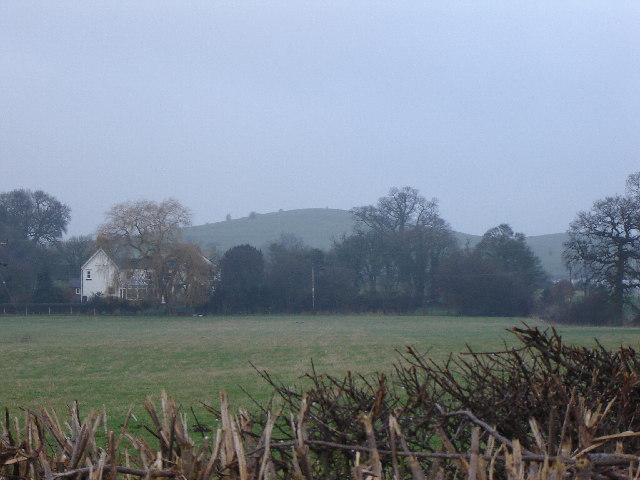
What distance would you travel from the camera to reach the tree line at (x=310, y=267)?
6900 cm

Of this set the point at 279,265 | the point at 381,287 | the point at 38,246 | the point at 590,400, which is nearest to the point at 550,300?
the point at 381,287

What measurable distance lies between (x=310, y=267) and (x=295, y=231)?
5888 centimetres

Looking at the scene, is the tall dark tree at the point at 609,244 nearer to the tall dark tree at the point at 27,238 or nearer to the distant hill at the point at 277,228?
the tall dark tree at the point at 27,238

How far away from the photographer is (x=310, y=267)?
77625 mm

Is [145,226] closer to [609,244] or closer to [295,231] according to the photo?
[609,244]

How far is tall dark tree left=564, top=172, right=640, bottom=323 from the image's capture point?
49656 millimetres

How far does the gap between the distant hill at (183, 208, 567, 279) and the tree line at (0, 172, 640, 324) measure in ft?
122

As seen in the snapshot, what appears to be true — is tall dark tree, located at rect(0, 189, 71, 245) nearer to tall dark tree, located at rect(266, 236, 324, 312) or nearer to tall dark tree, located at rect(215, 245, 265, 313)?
tall dark tree, located at rect(215, 245, 265, 313)

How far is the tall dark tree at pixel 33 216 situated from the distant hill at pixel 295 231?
3736 cm

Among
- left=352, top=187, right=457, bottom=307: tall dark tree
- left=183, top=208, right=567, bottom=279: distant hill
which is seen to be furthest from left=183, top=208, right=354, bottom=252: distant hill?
left=352, top=187, right=457, bottom=307: tall dark tree

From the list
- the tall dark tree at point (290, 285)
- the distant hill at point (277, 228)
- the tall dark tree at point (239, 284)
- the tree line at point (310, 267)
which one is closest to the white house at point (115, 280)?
the tree line at point (310, 267)

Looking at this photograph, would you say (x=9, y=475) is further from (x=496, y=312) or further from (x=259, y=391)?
(x=496, y=312)

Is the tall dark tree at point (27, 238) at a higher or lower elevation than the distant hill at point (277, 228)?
lower

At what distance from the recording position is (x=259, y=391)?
16109 mm
